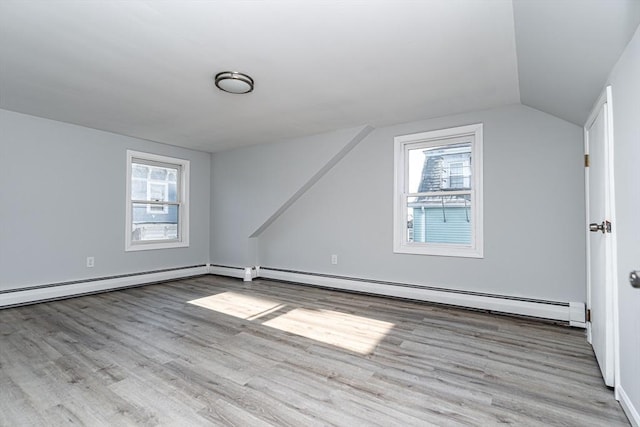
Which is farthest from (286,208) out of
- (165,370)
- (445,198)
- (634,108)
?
(634,108)

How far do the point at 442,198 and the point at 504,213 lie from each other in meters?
0.70

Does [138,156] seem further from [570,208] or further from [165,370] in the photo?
[570,208]

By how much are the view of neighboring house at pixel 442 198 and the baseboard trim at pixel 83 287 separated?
3.85m

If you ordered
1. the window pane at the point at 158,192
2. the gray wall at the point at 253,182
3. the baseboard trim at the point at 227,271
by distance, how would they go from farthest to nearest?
the baseboard trim at the point at 227,271
the window pane at the point at 158,192
the gray wall at the point at 253,182

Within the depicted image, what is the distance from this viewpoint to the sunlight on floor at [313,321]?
2.69 m

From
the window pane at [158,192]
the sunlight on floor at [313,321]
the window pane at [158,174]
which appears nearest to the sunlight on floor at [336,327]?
the sunlight on floor at [313,321]

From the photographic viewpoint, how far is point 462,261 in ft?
11.9

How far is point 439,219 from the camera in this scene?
3.90 metres

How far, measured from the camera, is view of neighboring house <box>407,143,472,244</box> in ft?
12.2

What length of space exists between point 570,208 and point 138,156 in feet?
18.2

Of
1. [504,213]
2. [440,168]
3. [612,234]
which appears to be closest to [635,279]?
[612,234]

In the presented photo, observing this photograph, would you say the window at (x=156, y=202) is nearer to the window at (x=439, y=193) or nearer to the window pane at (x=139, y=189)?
the window pane at (x=139, y=189)

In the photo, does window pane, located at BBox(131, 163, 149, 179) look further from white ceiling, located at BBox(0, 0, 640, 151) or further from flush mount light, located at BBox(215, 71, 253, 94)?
flush mount light, located at BBox(215, 71, 253, 94)

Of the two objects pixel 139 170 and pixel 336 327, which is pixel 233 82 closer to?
pixel 336 327
